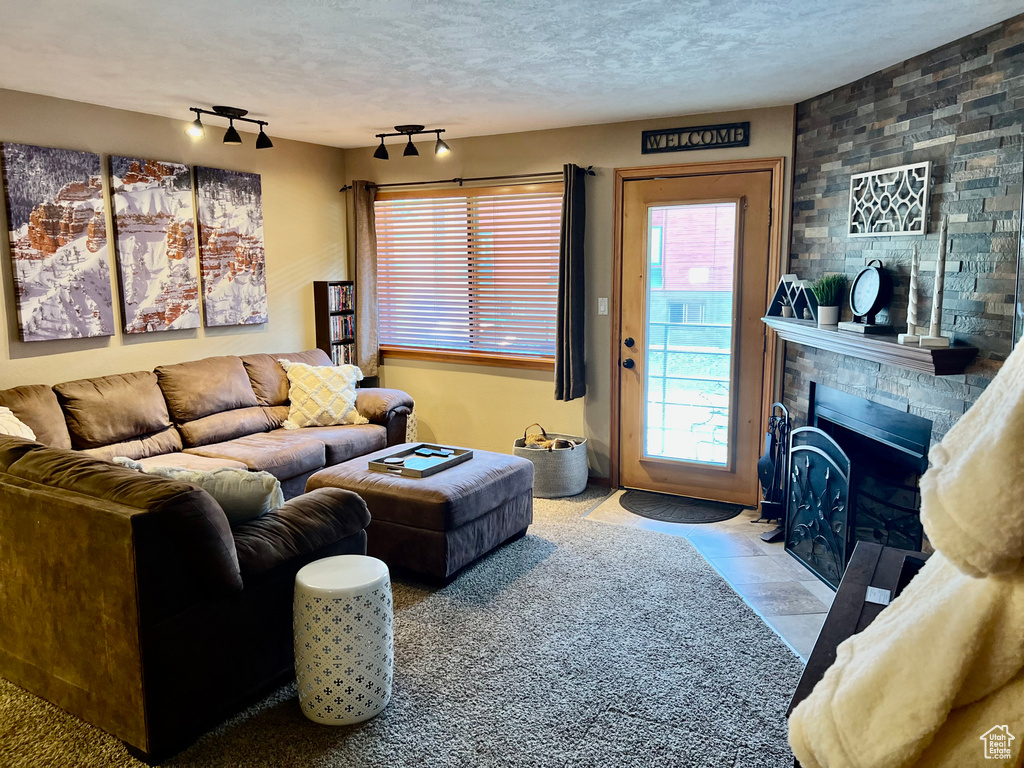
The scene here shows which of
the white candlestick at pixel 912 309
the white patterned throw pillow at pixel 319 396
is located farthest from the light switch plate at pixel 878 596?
the white patterned throw pillow at pixel 319 396

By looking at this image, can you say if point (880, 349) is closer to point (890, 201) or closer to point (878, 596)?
point (890, 201)

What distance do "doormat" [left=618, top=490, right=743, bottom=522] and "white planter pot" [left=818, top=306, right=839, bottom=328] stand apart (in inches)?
56.7

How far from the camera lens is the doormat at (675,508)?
176 inches

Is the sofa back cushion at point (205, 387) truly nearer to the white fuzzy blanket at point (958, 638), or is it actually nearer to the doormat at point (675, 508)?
the doormat at point (675, 508)

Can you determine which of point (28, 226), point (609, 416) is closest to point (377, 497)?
point (609, 416)

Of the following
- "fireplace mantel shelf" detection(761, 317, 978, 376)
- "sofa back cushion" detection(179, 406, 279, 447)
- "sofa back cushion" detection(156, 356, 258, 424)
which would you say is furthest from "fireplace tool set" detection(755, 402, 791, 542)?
"sofa back cushion" detection(156, 356, 258, 424)

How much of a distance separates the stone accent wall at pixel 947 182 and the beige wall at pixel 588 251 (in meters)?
0.63

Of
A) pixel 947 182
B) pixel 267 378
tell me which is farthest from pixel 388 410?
pixel 947 182

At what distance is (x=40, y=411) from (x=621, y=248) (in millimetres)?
3518

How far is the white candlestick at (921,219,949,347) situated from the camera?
2.77 meters

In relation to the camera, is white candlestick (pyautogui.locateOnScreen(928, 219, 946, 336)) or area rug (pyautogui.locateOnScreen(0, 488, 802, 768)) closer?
area rug (pyautogui.locateOnScreen(0, 488, 802, 768))

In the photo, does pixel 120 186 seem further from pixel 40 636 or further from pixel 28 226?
pixel 40 636

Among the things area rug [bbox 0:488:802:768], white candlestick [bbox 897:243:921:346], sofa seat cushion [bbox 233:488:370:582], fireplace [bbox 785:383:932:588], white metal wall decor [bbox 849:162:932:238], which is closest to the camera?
area rug [bbox 0:488:802:768]

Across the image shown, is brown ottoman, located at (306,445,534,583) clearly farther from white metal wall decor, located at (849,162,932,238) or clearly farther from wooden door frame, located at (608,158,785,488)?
white metal wall decor, located at (849,162,932,238)
